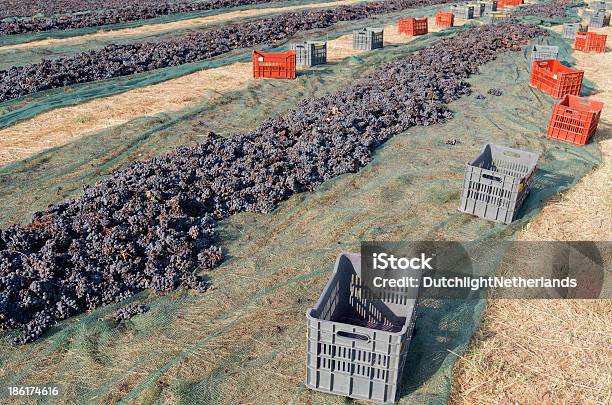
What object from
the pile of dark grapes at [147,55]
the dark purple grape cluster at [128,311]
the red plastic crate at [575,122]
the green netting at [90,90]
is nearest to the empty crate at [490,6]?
the pile of dark grapes at [147,55]

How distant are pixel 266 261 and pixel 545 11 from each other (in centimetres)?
2583

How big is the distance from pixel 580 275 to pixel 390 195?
290 centimetres

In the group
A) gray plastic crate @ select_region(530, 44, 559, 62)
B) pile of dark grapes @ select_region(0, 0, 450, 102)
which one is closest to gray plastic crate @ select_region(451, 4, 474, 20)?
pile of dark grapes @ select_region(0, 0, 450, 102)

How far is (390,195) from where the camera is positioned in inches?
319

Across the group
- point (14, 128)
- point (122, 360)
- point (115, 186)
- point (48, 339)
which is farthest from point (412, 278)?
point (14, 128)

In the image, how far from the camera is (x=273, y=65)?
47.6 ft

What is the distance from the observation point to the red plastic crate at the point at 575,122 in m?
9.84

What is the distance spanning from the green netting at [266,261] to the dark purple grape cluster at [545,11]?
15.6 m

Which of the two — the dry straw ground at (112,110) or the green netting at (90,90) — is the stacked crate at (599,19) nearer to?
the green netting at (90,90)

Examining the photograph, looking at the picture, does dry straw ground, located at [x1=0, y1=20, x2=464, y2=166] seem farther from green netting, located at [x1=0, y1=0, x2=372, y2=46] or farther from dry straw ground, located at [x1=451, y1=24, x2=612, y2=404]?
green netting, located at [x1=0, y1=0, x2=372, y2=46]

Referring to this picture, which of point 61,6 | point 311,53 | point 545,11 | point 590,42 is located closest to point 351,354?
point 311,53

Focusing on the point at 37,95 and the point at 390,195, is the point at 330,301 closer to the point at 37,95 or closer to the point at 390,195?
the point at 390,195

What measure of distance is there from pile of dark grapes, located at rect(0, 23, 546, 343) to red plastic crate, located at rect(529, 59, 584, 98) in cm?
268

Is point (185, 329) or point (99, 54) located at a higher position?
point (99, 54)
